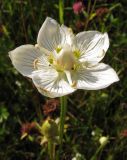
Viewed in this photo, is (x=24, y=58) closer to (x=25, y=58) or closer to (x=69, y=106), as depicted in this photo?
(x=25, y=58)

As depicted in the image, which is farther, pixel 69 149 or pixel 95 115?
pixel 95 115

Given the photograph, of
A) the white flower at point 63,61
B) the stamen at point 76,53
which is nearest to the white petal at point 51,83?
the white flower at point 63,61

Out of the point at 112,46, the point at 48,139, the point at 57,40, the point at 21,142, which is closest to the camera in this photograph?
the point at 48,139

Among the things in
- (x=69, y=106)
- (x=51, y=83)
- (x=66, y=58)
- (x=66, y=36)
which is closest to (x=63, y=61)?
(x=66, y=58)

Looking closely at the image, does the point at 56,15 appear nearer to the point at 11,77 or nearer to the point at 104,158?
the point at 11,77

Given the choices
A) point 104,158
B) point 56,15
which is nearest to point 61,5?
point 56,15

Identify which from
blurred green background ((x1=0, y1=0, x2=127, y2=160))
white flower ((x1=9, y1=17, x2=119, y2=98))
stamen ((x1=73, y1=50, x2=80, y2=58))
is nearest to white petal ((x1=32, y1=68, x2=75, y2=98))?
white flower ((x1=9, y1=17, x2=119, y2=98))

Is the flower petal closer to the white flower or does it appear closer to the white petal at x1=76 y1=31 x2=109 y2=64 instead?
the white flower
